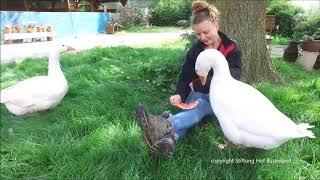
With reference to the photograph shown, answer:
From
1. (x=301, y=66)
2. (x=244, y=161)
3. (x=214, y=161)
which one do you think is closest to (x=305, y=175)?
(x=244, y=161)

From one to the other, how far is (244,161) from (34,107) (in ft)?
8.17

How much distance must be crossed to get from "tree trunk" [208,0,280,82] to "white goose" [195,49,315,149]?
192 centimetres

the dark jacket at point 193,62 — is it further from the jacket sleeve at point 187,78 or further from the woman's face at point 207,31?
the woman's face at point 207,31

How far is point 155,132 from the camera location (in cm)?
277

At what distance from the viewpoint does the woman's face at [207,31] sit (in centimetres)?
315

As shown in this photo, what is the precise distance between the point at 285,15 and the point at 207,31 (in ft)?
44.1

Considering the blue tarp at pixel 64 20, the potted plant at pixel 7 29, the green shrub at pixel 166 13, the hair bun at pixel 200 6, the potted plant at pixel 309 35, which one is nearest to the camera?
the hair bun at pixel 200 6

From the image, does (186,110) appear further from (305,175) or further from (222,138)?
(305,175)

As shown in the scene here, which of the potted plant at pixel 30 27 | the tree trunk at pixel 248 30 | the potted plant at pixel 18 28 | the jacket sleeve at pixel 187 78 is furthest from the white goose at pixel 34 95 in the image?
the potted plant at pixel 30 27

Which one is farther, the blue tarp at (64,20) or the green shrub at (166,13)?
the blue tarp at (64,20)

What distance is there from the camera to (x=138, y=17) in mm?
14320

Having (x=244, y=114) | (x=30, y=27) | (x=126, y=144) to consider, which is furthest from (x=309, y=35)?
(x=30, y=27)

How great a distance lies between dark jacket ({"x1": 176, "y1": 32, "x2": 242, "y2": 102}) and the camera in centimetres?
329

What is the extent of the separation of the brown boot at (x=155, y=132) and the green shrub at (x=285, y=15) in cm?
1322
